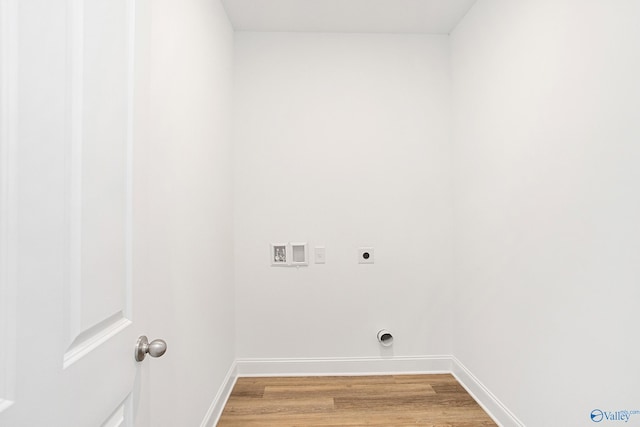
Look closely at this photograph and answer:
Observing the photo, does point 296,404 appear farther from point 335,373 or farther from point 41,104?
point 41,104

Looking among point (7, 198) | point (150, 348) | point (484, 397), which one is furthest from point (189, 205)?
point (484, 397)

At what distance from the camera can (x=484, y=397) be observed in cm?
211

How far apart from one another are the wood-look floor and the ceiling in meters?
2.51

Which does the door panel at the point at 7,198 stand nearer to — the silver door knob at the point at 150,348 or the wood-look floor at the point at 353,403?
the silver door knob at the point at 150,348

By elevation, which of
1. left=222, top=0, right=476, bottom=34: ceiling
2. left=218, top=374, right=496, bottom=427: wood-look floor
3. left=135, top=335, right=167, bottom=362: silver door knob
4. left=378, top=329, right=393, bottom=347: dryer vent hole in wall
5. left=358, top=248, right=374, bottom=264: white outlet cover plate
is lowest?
left=218, top=374, right=496, bottom=427: wood-look floor

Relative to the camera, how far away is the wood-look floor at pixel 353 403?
6.52ft

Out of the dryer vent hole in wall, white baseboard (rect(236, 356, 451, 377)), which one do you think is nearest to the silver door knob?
white baseboard (rect(236, 356, 451, 377))

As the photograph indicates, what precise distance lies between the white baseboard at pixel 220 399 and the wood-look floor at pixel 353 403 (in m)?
0.04

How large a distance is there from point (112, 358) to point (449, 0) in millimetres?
2541

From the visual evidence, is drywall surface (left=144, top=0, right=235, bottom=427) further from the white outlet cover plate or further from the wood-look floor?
the white outlet cover plate

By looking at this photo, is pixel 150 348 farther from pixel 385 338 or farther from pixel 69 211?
pixel 385 338

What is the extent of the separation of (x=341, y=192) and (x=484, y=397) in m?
1.59

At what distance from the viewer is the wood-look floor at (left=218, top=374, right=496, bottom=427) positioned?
6.52ft

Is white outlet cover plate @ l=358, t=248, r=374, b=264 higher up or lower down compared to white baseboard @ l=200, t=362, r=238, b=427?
higher up
